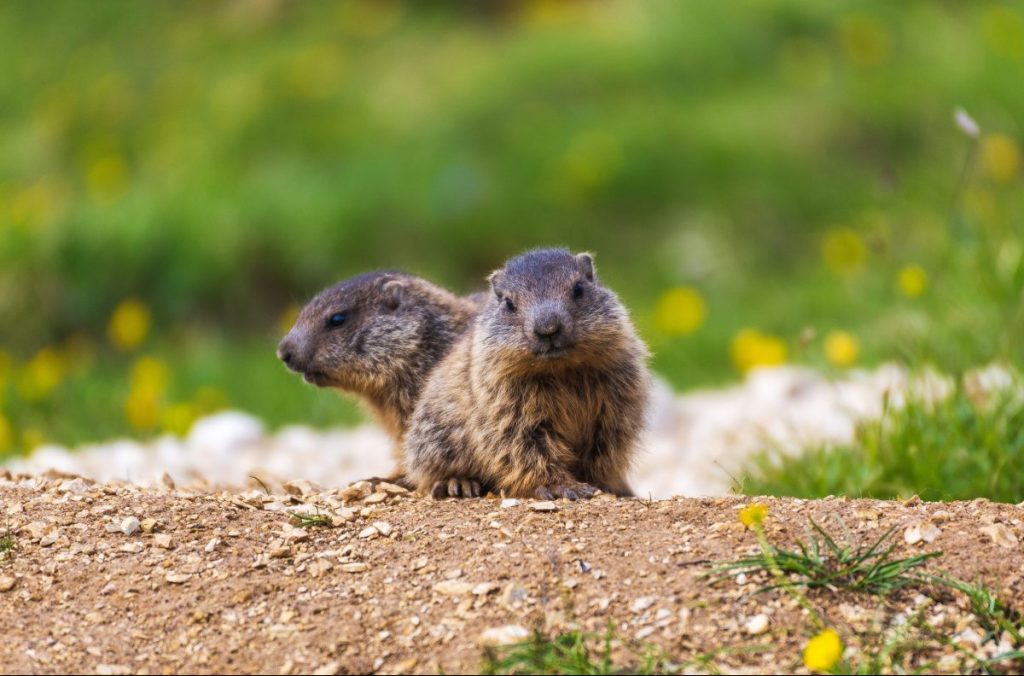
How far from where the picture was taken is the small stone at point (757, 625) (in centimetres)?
366

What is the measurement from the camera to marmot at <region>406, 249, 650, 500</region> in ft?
17.0

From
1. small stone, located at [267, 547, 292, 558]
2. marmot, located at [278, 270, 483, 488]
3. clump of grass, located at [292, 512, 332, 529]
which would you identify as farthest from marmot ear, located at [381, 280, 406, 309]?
small stone, located at [267, 547, 292, 558]

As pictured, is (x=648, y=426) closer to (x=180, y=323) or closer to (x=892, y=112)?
(x=180, y=323)

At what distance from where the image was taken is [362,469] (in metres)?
7.95

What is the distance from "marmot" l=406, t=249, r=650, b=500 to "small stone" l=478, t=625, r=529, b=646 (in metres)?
1.30

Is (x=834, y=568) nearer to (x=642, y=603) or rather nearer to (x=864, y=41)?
(x=642, y=603)

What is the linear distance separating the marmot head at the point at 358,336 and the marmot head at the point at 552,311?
2.76 feet

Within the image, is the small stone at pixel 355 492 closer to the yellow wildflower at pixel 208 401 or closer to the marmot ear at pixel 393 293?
the marmot ear at pixel 393 293

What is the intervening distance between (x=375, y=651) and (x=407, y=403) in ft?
8.40

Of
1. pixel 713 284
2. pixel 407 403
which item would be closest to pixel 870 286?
pixel 713 284

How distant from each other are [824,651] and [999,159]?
22.3 ft

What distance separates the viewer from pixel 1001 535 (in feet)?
13.5

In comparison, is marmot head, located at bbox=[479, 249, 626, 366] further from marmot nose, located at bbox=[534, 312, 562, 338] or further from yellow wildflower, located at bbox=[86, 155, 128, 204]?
yellow wildflower, located at bbox=[86, 155, 128, 204]

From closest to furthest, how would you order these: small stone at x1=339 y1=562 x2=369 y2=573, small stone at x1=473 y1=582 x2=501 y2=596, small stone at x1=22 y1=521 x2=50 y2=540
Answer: small stone at x1=473 y1=582 x2=501 y2=596, small stone at x1=339 y1=562 x2=369 y2=573, small stone at x1=22 y1=521 x2=50 y2=540
